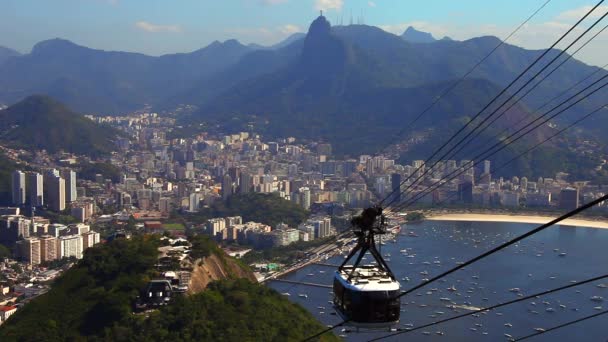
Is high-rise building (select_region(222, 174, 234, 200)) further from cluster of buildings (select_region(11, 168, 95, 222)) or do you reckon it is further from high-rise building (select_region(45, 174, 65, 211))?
high-rise building (select_region(45, 174, 65, 211))

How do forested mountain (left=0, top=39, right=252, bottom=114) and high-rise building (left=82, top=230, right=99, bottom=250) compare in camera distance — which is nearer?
high-rise building (left=82, top=230, right=99, bottom=250)

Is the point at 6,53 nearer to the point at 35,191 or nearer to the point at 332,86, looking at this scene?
the point at 332,86

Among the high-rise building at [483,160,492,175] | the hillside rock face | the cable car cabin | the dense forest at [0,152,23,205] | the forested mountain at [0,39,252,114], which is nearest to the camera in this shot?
the cable car cabin

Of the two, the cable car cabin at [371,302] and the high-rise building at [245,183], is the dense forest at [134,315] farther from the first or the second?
the high-rise building at [245,183]

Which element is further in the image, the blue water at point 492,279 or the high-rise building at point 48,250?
the high-rise building at point 48,250

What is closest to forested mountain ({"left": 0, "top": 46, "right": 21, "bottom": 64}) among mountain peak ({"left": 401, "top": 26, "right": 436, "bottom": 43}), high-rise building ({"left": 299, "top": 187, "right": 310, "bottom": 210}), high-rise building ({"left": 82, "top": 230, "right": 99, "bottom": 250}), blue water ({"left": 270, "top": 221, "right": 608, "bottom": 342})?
mountain peak ({"left": 401, "top": 26, "right": 436, "bottom": 43})

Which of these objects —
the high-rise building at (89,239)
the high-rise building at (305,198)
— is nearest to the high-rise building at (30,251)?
the high-rise building at (89,239)

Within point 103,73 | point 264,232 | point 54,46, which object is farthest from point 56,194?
point 54,46
